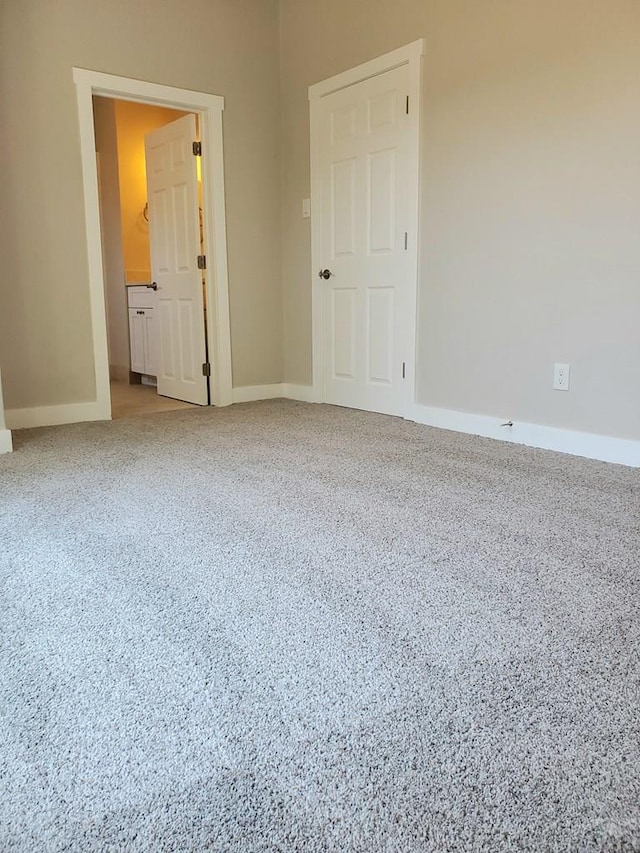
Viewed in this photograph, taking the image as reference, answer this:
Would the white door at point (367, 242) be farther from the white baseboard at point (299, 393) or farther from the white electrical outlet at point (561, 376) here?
the white electrical outlet at point (561, 376)

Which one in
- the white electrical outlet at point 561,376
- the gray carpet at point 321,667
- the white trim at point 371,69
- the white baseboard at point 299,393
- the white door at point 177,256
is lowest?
the gray carpet at point 321,667

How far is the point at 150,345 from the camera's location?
5363mm

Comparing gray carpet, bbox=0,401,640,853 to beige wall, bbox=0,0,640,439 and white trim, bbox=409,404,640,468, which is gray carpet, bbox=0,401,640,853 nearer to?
white trim, bbox=409,404,640,468

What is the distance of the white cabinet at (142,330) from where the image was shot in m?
5.25

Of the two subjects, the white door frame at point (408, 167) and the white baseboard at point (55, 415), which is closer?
the white door frame at point (408, 167)

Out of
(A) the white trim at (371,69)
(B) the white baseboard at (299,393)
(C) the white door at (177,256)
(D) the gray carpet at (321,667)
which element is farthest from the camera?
(B) the white baseboard at (299,393)

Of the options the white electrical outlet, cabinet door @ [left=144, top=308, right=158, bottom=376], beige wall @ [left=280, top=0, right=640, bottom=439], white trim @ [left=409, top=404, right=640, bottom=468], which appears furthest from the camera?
cabinet door @ [left=144, top=308, right=158, bottom=376]

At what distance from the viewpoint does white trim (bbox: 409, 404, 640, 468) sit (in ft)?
9.12

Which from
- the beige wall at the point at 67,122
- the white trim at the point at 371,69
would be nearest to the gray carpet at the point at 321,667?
the beige wall at the point at 67,122

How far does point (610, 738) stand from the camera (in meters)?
1.05

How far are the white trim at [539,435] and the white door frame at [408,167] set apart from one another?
226 mm

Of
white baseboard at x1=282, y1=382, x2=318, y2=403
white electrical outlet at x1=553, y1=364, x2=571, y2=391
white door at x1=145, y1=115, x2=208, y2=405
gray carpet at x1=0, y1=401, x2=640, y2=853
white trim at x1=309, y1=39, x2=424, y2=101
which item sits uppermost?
white trim at x1=309, y1=39, x2=424, y2=101

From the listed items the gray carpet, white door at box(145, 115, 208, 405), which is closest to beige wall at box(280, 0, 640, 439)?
the gray carpet

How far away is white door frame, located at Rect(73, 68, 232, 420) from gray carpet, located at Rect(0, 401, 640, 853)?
173cm
